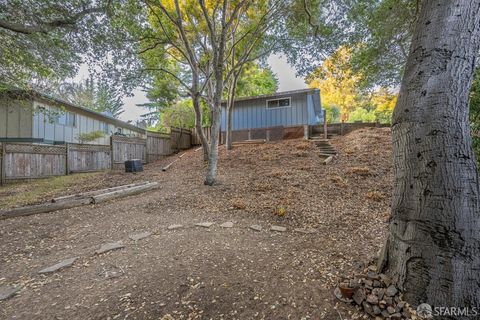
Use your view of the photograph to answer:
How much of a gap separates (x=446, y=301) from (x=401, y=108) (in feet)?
4.57

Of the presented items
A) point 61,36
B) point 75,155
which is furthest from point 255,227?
point 75,155

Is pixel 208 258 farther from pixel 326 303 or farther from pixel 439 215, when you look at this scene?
pixel 439 215

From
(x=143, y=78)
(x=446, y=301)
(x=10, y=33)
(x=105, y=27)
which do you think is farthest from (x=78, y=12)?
(x=446, y=301)

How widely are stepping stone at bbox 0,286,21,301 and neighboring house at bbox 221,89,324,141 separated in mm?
11146

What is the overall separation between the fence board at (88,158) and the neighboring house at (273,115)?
6.28 metres

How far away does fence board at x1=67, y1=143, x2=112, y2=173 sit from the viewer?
910 cm

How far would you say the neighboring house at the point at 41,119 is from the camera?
327 inches

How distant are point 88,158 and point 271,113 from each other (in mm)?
9366

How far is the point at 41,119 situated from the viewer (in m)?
10.5

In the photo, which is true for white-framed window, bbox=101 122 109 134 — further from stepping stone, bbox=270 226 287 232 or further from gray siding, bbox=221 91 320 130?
stepping stone, bbox=270 226 287 232

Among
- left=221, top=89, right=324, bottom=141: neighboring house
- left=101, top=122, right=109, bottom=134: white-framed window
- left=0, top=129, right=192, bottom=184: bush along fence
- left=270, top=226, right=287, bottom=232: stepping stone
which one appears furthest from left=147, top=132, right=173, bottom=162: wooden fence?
left=270, top=226, right=287, bottom=232: stepping stone

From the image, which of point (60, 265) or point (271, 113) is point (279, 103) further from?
point (60, 265)

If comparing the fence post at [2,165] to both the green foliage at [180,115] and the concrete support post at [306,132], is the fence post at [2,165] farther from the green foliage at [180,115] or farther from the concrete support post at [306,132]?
the concrete support post at [306,132]

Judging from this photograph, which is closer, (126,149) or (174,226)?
(174,226)
